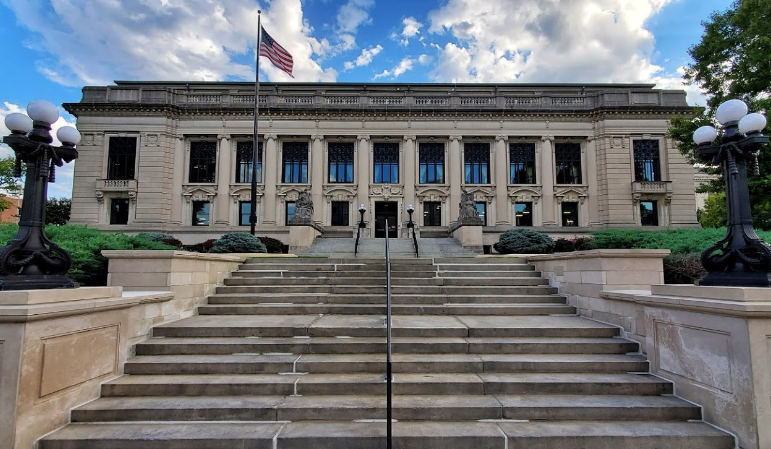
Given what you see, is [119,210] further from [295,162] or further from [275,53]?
[275,53]

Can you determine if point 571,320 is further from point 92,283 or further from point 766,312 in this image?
point 92,283

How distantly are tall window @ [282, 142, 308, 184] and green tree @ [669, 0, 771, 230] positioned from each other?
25010 mm

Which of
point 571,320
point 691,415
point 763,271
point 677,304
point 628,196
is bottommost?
point 691,415

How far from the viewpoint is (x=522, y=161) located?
31.3m

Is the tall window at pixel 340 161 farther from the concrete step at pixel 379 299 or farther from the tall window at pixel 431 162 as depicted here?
the concrete step at pixel 379 299

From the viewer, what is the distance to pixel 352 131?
101ft

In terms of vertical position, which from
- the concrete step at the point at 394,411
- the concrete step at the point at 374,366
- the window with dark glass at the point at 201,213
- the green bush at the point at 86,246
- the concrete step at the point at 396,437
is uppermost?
the window with dark glass at the point at 201,213

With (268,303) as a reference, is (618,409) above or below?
below

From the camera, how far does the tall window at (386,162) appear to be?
102 ft

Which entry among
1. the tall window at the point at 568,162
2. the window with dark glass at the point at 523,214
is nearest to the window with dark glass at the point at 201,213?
the window with dark glass at the point at 523,214

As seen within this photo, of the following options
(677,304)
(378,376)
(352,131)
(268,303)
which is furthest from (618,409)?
(352,131)

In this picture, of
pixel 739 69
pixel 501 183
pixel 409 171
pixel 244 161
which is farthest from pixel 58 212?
pixel 739 69

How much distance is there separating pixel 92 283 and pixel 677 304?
9819 mm

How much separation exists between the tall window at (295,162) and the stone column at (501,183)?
52.9 feet
